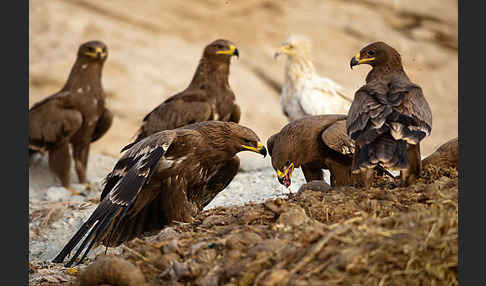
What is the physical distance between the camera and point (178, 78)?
52.6 ft

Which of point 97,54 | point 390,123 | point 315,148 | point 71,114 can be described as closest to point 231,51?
point 97,54

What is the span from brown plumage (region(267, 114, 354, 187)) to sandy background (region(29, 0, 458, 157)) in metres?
9.28

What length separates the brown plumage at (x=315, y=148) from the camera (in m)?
5.41

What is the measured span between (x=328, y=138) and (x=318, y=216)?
114 centimetres

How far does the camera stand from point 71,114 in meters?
8.95

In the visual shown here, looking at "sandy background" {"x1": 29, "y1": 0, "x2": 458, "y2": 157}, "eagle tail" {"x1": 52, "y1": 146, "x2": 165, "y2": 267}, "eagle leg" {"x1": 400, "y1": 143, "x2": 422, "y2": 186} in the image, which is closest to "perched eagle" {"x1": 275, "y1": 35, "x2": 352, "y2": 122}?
"eagle leg" {"x1": 400, "y1": 143, "x2": 422, "y2": 186}

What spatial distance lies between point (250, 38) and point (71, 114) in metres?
10.1

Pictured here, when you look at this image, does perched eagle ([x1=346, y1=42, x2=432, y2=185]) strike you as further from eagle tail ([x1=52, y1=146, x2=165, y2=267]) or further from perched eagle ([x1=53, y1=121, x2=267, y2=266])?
eagle tail ([x1=52, y1=146, x2=165, y2=267])

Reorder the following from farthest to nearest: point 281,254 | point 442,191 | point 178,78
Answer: point 178,78 < point 442,191 < point 281,254

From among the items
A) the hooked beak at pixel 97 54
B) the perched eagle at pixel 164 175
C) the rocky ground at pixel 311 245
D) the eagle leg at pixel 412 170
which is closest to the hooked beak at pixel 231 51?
the hooked beak at pixel 97 54

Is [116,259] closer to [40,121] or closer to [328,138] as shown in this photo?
[328,138]

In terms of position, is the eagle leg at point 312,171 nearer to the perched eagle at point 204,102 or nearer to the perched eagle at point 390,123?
the perched eagle at point 390,123

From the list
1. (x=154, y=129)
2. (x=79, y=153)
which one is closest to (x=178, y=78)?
(x=79, y=153)

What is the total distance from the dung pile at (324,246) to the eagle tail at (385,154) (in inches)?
10.5
